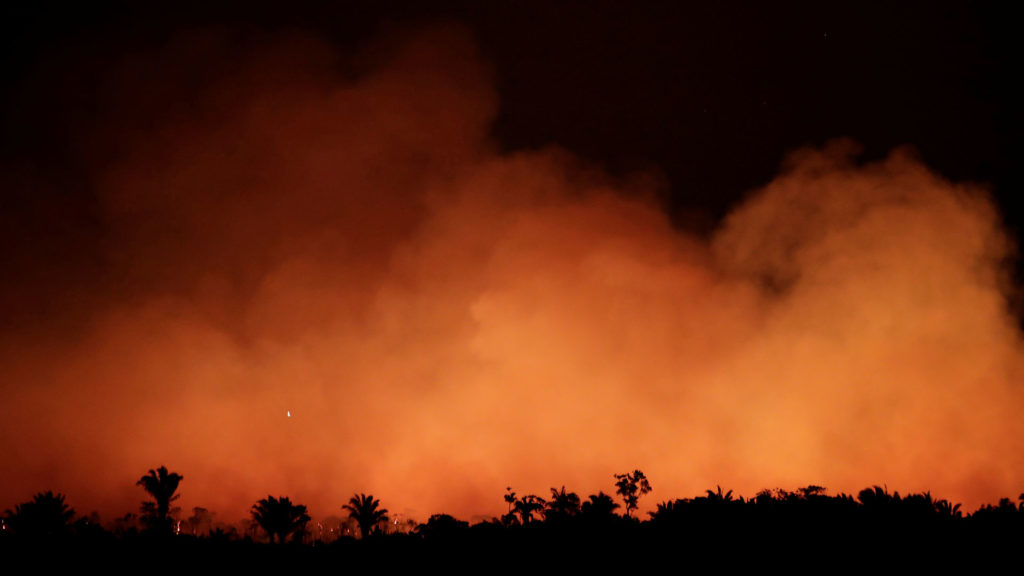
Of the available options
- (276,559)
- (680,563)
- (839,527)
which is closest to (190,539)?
(276,559)

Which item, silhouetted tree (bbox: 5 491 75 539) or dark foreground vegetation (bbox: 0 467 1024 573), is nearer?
dark foreground vegetation (bbox: 0 467 1024 573)

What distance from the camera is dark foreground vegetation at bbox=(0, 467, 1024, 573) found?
2017cm

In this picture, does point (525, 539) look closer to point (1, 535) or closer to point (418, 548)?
point (418, 548)

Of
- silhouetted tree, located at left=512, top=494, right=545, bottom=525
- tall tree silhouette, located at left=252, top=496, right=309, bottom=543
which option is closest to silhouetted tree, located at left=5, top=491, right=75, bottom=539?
tall tree silhouette, located at left=252, top=496, right=309, bottom=543

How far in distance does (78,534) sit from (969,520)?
31.0 m

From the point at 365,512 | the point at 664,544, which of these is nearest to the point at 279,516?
the point at 365,512

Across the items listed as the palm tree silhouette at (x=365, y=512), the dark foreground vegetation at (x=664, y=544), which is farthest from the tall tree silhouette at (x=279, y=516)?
the dark foreground vegetation at (x=664, y=544)

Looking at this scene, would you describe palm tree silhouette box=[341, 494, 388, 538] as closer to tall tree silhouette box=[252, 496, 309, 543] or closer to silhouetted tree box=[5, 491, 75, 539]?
tall tree silhouette box=[252, 496, 309, 543]

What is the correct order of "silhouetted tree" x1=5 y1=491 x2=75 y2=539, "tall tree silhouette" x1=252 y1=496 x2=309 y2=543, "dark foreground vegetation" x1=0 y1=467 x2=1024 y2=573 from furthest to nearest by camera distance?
"tall tree silhouette" x1=252 y1=496 x2=309 y2=543, "silhouetted tree" x1=5 y1=491 x2=75 y2=539, "dark foreground vegetation" x1=0 y1=467 x2=1024 y2=573

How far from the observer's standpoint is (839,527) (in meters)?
22.0

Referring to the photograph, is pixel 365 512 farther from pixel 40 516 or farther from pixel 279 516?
pixel 40 516

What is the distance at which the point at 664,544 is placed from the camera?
901 inches

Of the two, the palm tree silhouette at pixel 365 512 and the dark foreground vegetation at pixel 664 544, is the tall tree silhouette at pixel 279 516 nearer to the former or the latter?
the palm tree silhouette at pixel 365 512

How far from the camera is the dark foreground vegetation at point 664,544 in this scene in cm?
2017
